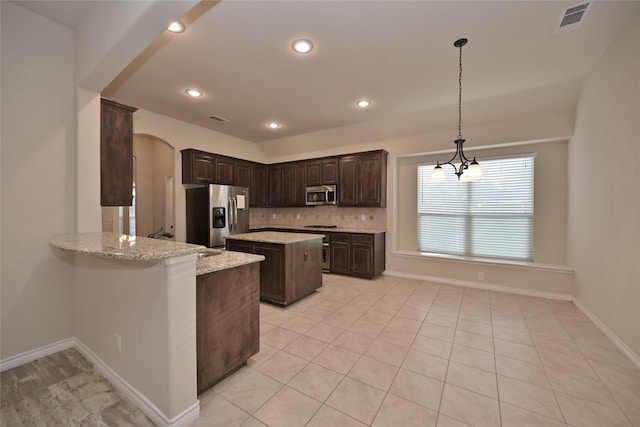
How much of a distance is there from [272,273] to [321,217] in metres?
2.84

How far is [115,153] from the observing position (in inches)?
102

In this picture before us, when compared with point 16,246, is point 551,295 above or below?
below

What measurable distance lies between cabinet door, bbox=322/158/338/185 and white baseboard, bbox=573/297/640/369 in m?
4.19

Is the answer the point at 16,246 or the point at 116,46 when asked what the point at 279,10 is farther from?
the point at 16,246

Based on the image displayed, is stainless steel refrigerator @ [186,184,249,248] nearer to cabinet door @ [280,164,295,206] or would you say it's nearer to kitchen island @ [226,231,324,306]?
kitchen island @ [226,231,324,306]

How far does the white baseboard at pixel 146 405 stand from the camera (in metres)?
1.53

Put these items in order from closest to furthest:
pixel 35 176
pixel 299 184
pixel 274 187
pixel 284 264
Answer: pixel 35 176
pixel 284 264
pixel 299 184
pixel 274 187

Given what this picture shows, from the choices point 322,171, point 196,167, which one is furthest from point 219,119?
point 322,171

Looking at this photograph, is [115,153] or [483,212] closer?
[115,153]

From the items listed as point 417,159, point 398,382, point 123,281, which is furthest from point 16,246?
point 417,159

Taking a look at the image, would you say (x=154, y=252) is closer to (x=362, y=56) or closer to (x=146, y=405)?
(x=146, y=405)

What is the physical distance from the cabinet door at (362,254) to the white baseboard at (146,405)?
349 centimetres

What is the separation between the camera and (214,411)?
5.43ft

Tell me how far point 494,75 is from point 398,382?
138 inches
